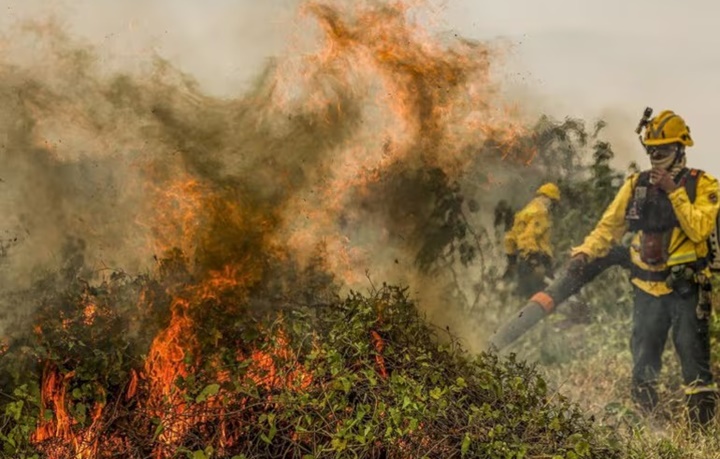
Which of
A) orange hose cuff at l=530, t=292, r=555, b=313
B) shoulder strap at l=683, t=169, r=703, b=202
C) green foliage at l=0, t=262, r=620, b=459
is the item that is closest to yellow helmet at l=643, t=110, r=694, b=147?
shoulder strap at l=683, t=169, r=703, b=202

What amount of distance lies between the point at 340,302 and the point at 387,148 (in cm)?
308

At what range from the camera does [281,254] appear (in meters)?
8.02

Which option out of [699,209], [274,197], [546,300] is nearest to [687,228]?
[699,209]

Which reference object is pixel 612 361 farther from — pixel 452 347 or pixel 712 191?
pixel 452 347

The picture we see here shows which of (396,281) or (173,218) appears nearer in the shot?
(173,218)

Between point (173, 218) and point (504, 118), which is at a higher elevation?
point (504, 118)

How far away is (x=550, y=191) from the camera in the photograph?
13680 mm

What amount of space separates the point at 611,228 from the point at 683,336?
155 cm

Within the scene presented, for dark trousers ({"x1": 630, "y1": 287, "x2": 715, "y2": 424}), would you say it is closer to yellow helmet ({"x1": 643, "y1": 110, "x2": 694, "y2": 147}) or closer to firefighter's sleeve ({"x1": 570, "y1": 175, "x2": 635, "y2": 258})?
firefighter's sleeve ({"x1": 570, "y1": 175, "x2": 635, "y2": 258})

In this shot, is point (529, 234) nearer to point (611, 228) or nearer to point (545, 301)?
point (545, 301)

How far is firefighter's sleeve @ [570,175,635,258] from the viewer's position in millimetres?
11523

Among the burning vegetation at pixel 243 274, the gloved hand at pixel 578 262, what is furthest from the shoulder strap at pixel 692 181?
the burning vegetation at pixel 243 274

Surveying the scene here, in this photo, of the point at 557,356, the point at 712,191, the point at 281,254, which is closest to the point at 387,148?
the point at 281,254

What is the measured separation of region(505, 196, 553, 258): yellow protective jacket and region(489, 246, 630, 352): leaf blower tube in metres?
0.65
